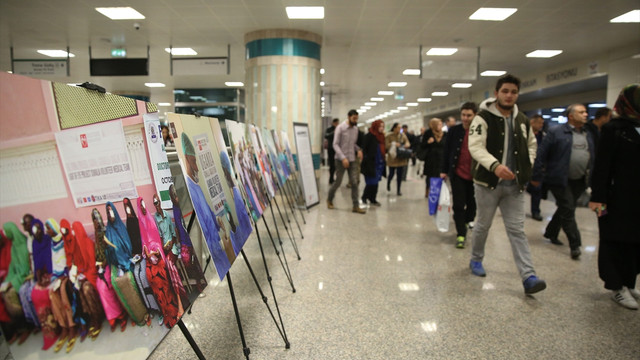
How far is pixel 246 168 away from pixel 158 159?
1.33m

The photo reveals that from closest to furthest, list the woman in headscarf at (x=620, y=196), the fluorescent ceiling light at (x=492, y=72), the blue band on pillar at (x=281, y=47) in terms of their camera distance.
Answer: the woman in headscarf at (x=620, y=196)
the blue band on pillar at (x=281, y=47)
the fluorescent ceiling light at (x=492, y=72)

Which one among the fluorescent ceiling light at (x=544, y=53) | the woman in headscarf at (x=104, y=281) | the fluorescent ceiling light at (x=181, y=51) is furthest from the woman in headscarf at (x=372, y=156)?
the fluorescent ceiling light at (x=544, y=53)

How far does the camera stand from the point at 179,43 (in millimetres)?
9023

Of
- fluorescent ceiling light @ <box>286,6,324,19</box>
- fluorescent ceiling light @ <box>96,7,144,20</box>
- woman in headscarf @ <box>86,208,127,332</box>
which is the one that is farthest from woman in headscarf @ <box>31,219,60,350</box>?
fluorescent ceiling light @ <box>96,7,144,20</box>

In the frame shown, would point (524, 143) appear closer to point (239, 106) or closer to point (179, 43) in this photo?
point (179, 43)

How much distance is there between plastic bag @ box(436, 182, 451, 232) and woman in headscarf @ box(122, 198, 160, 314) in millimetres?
3940

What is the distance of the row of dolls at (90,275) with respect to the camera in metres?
0.72

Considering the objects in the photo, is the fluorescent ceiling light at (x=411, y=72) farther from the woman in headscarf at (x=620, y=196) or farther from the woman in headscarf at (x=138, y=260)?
the woman in headscarf at (x=138, y=260)

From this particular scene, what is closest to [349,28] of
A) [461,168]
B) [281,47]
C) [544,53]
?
[281,47]

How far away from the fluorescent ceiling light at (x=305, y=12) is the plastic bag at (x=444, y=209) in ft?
13.3

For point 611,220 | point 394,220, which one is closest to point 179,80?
point 394,220

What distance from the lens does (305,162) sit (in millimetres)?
5730

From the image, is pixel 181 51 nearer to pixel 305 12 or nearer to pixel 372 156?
pixel 305 12

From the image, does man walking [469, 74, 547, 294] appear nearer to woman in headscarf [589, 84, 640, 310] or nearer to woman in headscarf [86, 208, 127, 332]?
woman in headscarf [589, 84, 640, 310]
